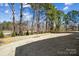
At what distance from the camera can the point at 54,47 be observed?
7.93ft

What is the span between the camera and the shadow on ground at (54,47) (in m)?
2.40

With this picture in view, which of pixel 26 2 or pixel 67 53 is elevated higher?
pixel 26 2

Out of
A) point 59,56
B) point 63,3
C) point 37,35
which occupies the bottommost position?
point 59,56

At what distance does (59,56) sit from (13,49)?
0.39 m

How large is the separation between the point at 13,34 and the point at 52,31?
0.34 meters

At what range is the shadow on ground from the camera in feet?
7.87

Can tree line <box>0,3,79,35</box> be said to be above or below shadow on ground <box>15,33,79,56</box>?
above

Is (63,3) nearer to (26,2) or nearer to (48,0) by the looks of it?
(48,0)

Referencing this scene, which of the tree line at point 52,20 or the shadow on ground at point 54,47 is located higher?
the tree line at point 52,20

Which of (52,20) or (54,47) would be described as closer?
(54,47)

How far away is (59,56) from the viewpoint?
7.81 ft

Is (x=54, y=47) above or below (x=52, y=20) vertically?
below

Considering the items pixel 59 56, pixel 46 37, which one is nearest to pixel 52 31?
pixel 46 37

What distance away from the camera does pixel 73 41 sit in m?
2.43
